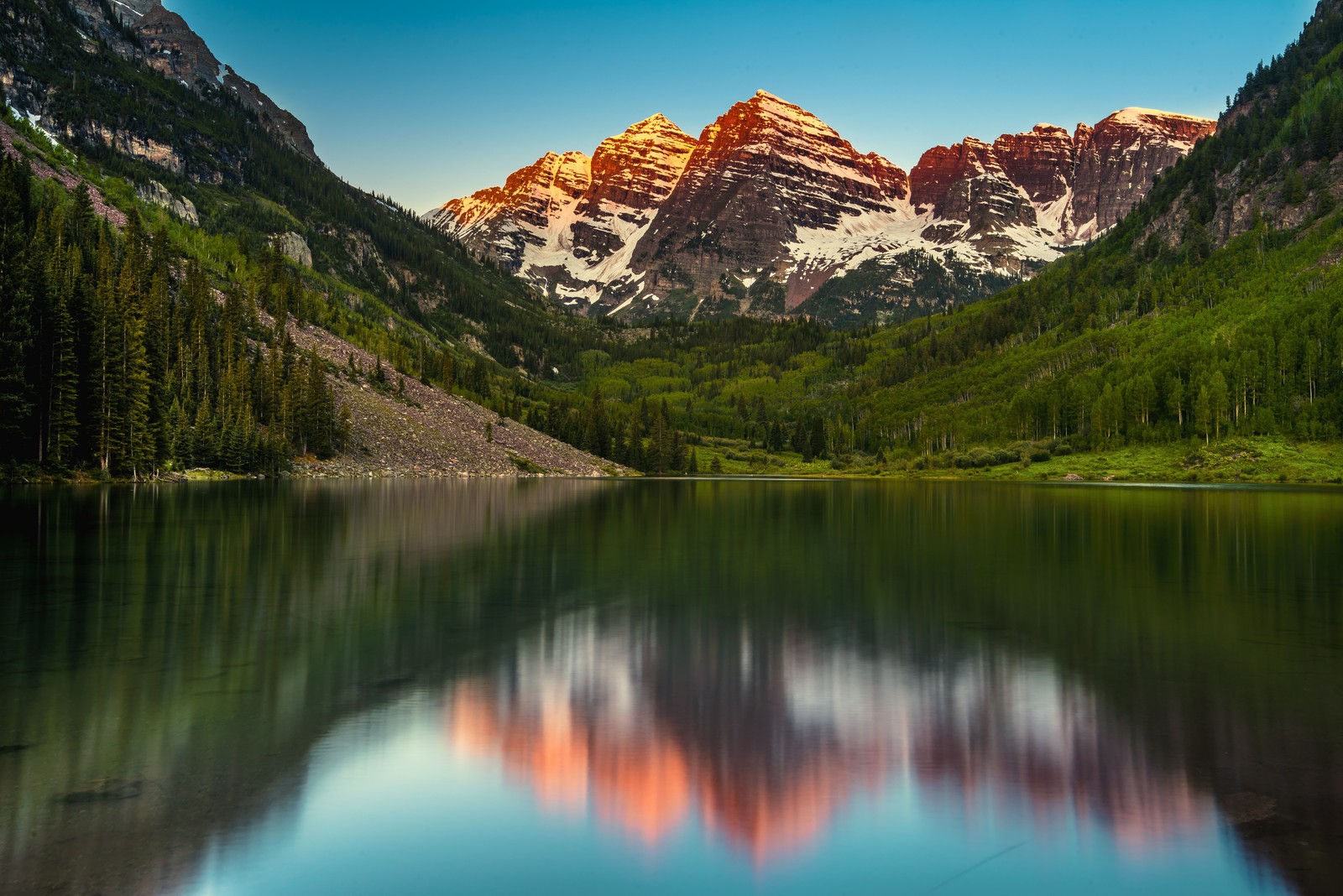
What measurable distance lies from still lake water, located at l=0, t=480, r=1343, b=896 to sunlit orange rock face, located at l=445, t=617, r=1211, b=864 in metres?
0.07

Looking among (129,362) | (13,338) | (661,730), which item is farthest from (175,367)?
(661,730)

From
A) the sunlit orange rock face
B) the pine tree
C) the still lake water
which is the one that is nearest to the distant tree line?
the pine tree

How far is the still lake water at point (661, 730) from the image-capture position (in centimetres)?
928

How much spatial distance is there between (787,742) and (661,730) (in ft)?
6.68

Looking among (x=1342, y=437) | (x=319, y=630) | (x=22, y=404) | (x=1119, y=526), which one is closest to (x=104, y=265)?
(x=22, y=404)

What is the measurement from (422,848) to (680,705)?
622 centimetres

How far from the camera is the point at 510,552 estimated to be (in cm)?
3859

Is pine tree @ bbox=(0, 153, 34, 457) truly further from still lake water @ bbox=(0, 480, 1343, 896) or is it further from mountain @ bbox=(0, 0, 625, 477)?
still lake water @ bbox=(0, 480, 1343, 896)

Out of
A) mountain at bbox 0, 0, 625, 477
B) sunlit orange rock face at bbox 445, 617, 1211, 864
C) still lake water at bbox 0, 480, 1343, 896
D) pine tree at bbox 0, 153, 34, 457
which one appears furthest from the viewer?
mountain at bbox 0, 0, 625, 477

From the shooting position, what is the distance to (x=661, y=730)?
13.6 meters

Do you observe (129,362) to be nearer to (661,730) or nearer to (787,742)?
(661,730)

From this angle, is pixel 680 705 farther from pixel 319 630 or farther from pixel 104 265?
pixel 104 265

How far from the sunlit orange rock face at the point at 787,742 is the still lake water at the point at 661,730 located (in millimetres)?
72

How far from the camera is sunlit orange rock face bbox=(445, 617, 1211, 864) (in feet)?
34.8
